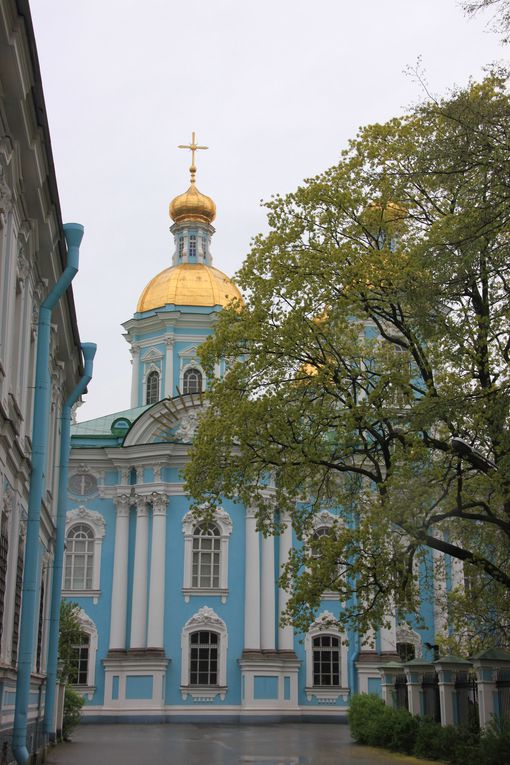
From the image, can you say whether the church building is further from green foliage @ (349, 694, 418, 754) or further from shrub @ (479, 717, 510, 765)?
shrub @ (479, 717, 510, 765)

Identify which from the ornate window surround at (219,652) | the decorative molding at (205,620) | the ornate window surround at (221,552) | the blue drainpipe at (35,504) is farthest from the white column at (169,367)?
the blue drainpipe at (35,504)

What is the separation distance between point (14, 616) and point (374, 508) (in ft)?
18.1

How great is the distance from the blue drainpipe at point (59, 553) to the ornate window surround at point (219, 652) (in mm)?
13480

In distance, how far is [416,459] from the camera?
53.7 feet

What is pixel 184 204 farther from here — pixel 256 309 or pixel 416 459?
pixel 416 459

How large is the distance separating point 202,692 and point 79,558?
602 centimetres

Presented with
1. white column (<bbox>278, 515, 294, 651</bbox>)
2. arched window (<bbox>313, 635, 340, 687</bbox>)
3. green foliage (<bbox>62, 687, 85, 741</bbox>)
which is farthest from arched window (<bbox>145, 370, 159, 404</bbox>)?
green foliage (<bbox>62, 687, 85, 741</bbox>)

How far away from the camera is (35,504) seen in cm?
1380

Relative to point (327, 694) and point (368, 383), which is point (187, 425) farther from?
point (368, 383)

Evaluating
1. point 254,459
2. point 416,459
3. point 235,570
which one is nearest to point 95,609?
point 235,570

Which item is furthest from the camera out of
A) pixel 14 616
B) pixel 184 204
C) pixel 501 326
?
pixel 184 204

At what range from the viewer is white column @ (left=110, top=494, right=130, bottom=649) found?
111 feet

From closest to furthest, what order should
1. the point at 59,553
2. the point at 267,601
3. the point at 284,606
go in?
the point at 59,553
the point at 267,601
the point at 284,606

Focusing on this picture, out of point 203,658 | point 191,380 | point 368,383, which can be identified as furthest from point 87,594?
point 368,383
